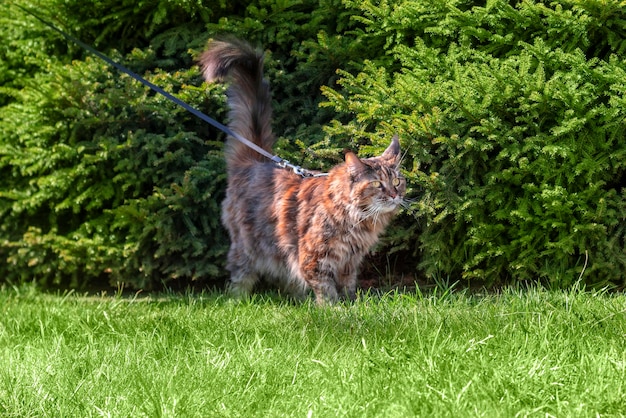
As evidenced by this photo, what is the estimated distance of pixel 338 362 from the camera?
3113 millimetres

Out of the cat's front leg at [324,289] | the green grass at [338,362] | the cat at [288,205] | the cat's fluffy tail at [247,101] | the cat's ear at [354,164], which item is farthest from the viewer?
the cat's fluffy tail at [247,101]

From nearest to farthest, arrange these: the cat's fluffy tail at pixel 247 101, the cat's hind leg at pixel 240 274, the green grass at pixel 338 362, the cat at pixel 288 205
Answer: the green grass at pixel 338 362 → the cat at pixel 288 205 → the cat's fluffy tail at pixel 247 101 → the cat's hind leg at pixel 240 274

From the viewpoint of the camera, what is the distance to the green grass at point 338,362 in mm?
2613

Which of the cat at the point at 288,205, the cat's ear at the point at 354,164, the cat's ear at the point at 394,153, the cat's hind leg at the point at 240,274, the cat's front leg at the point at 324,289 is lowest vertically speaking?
the cat's hind leg at the point at 240,274

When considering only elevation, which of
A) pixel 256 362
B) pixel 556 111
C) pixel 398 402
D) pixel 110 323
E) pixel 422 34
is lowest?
pixel 110 323

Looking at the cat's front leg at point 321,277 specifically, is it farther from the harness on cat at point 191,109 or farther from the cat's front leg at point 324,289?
the harness on cat at point 191,109

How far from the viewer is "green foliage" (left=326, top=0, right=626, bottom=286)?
4.73 m

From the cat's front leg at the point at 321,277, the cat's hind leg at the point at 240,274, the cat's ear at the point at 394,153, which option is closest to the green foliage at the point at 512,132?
the cat's ear at the point at 394,153

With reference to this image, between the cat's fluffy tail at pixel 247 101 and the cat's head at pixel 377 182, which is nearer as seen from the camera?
the cat's head at pixel 377 182

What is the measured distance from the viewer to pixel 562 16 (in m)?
4.79

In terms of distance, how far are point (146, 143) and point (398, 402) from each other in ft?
13.0

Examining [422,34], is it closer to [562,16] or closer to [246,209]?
[562,16]

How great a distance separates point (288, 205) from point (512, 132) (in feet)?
5.11

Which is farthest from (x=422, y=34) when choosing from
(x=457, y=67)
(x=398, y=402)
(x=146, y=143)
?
(x=398, y=402)
